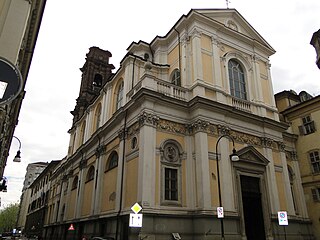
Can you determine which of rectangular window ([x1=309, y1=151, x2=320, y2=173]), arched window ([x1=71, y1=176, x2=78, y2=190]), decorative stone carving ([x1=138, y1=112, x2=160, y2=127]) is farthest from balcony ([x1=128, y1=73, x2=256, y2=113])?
arched window ([x1=71, y1=176, x2=78, y2=190])

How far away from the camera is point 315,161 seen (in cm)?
2339

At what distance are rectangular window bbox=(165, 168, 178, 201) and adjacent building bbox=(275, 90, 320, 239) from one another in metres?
11.4

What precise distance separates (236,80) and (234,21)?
17.8ft

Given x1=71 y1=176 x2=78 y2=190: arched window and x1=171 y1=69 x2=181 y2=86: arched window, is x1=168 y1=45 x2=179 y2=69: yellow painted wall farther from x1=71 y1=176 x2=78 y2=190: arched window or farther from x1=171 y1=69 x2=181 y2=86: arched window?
x1=71 y1=176 x2=78 y2=190: arched window

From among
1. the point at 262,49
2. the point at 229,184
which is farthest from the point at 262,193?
the point at 262,49

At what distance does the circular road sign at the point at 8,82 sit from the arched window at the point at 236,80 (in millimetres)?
19403

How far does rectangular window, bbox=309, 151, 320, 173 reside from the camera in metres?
23.2

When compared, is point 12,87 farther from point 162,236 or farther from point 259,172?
point 259,172

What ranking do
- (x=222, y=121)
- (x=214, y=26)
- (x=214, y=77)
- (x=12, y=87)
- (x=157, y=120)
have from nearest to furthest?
(x=12, y=87) → (x=157, y=120) → (x=222, y=121) → (x=214, y=77) → (x=214, y=26)

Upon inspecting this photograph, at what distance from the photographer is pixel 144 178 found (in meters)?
15.4

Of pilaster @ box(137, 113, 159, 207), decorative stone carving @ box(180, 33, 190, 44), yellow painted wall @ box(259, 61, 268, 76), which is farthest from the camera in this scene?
yellow painted wall @ box(259, 61, 268, 76)

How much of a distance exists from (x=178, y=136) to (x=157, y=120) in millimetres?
1831

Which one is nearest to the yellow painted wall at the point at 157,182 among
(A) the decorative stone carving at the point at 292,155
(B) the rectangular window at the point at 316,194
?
(A) the decorative stone carving at the point at 292,155

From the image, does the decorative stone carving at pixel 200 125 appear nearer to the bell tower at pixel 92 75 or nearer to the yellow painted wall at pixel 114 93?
the yellow painted wall at pixel 114 93
